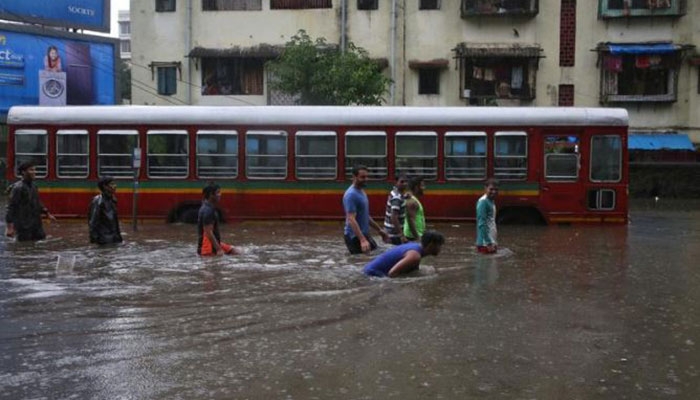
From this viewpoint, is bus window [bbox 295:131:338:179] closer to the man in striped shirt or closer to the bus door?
the bus door

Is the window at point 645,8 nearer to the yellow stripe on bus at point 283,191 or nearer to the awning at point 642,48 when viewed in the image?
the awning at point 642,48

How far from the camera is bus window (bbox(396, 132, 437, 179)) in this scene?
17.3m

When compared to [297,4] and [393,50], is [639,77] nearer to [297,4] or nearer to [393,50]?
[393,50]

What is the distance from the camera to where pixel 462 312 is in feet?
27.3

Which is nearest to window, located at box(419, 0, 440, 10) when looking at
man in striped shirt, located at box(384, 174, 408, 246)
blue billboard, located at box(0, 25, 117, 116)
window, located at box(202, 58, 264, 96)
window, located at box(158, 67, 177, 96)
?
window, located at box(202, 58, 264, 96)

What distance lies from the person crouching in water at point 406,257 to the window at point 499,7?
76.0ft

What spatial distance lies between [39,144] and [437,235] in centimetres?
1179

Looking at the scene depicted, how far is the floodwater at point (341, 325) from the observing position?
230 inches

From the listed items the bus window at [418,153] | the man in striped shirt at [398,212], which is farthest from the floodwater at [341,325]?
the bus window at [418,153]

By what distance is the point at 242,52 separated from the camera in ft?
104

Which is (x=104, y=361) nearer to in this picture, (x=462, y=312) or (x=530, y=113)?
(x=462, y=312)

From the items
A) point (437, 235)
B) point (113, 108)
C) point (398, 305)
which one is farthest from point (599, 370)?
point (113, 108)

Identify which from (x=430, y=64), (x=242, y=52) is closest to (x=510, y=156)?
(x=430, y=64)

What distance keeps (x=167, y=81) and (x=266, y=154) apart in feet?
55.2
